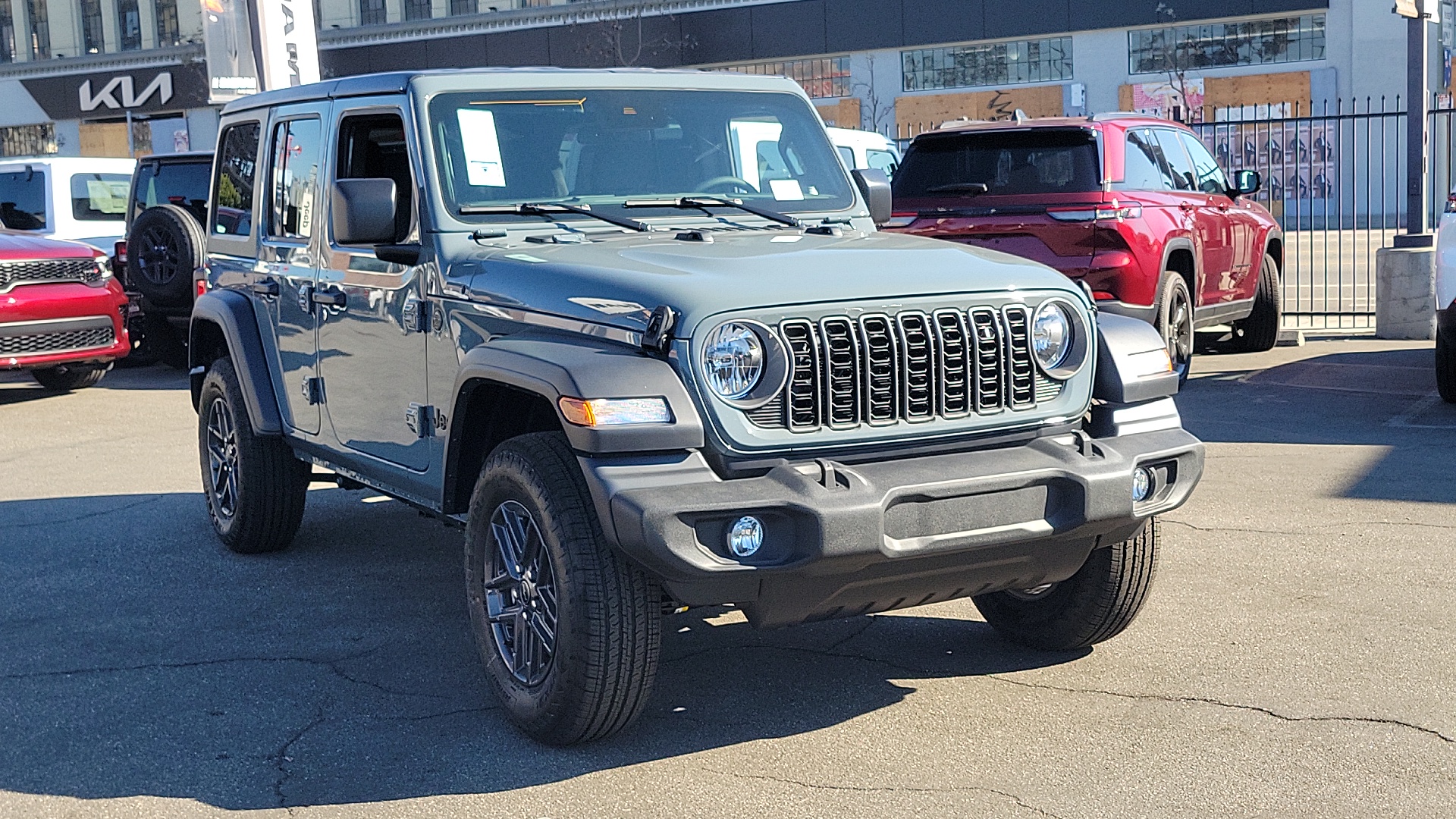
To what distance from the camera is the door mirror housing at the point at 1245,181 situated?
1193 centimetres

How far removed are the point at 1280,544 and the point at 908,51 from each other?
30.2m

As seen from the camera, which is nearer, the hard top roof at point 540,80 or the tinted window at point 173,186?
the hard top roof at point 540,80

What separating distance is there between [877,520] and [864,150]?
11763 mm

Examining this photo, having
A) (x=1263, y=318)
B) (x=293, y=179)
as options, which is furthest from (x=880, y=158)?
(x=293, y=179)

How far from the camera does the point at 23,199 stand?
14859 millimetres

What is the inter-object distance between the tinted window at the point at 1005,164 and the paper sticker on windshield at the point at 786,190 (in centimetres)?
485

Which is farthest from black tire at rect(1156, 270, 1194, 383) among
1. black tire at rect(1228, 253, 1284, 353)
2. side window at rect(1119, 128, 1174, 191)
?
black tire at rect(1228, 253, 1284, 353)

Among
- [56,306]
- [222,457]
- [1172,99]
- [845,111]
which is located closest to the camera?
[222,457]

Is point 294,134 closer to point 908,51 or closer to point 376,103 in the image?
point 376,103

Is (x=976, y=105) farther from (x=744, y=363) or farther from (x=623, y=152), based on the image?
(x=744, y=363)

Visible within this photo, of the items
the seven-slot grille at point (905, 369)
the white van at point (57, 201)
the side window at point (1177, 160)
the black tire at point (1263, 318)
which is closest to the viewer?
the seven-slot grille at point (905, 369)

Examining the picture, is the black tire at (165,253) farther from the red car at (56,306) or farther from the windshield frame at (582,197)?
the windshield frame at (582,197)

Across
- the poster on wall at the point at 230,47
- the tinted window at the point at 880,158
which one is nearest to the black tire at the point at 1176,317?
the tinted window at the point at 880,158

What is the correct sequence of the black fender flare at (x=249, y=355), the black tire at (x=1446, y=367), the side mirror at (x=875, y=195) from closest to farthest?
the side mirror at (x=875, y=195), the black fender flare at (x=249, y=355), the black tire at (x=1446, y=367)
